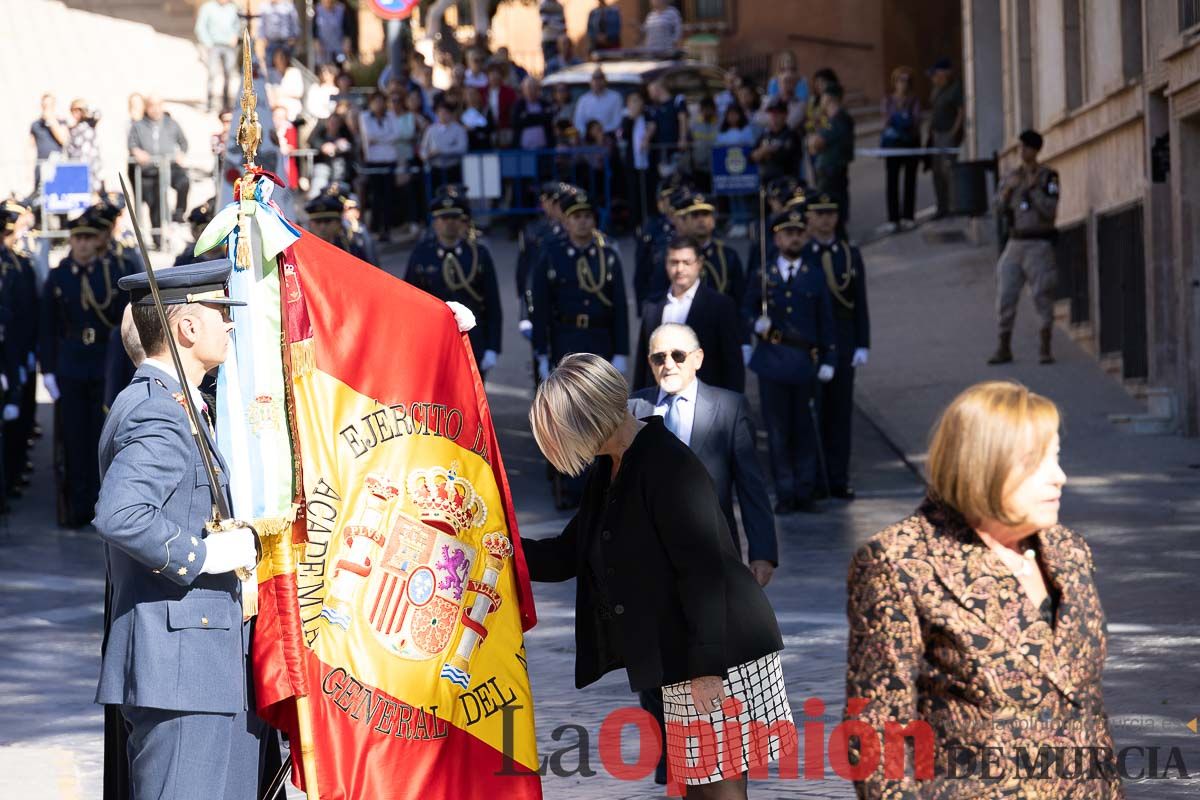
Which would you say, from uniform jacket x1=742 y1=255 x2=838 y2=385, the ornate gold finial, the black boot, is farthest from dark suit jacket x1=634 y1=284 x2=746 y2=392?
the ornate gold finial

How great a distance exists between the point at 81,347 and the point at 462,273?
278 cm

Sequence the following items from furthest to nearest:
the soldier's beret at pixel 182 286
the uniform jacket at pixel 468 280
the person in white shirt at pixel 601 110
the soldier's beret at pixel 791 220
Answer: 1. the person in white shirt at pixel 601 110
2. the uniform jacket at pixel 468 280
3. the soldier's beret at pixel 791 220
4. the soldier's beret at pixel 182 286

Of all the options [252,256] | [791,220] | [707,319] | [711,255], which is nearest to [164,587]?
[252,256]

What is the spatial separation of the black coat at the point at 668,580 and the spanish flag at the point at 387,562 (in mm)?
460

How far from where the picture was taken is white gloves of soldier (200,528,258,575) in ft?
15.5

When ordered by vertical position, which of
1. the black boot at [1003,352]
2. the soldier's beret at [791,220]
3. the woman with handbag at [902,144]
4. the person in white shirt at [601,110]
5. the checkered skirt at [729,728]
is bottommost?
the checkered skirt at [729,728]

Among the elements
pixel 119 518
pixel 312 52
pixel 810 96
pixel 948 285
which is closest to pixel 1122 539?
pixel 119 518

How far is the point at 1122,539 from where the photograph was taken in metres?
10.9

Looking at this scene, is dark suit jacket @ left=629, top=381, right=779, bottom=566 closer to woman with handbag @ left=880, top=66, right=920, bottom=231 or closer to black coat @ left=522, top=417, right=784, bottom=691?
black coat @ left=522, top=417, right=784, bottom=691

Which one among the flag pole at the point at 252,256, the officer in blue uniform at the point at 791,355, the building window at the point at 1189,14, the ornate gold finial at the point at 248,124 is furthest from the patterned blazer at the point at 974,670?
the building window at the point at 1189,14

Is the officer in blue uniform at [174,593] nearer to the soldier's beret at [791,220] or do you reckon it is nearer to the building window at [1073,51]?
the soldier's beret at [791,220]

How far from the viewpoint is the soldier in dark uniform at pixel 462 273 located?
14414mm

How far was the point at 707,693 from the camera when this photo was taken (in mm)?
5016

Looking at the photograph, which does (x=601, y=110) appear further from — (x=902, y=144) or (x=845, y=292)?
(x=845, y=292)
